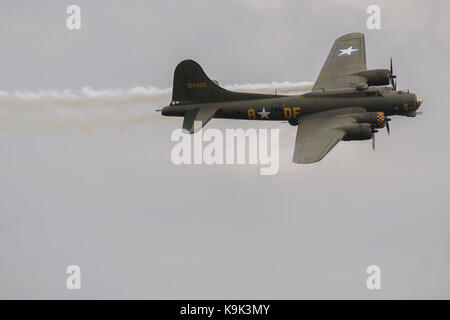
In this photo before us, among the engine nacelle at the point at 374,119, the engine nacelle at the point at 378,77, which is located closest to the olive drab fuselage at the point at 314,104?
the engine nacelle at the point at 378,77

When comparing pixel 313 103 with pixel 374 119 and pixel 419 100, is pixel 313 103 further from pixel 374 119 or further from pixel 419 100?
pixel 419 100

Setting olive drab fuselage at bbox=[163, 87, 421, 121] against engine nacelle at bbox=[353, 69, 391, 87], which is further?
engine nacelle at bbox=[353, 69, 391, 87]

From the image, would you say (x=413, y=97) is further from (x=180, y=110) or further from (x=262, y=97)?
(x=180, y=110)

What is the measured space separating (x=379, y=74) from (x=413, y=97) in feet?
9.03

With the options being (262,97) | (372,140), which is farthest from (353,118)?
(262,97)

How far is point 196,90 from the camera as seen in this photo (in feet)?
255

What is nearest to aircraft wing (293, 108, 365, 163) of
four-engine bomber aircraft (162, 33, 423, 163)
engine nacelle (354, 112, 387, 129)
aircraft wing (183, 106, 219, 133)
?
four-engine bomber aircraft (162, 33, 423, 163)

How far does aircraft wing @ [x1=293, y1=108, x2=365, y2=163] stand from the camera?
7188cm

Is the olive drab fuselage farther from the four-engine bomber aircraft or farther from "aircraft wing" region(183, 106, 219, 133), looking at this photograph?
"aircraft wing" region(183, 106, 219, 133)

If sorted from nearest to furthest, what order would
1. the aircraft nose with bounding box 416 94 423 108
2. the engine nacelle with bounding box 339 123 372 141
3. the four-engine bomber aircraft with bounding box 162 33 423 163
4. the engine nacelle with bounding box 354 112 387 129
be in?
the engine nacelle with bounding box 339 123 372 141 → the engine nacelle with bounding box 354 112 387 129 → the four-engine bomber aircraft with bounding box 162 33 423 163 → the aircraft nose with bounding box 416 94 423 108

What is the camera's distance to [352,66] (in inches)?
3137

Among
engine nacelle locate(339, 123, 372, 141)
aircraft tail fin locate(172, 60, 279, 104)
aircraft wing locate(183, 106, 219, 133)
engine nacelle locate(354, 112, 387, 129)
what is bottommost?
engine nacelle locate(339, 123, 372, 141)

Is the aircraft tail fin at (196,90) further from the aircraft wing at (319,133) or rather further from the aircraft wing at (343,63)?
the aircraft wing at (343,63)

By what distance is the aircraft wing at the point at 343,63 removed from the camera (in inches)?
3100
